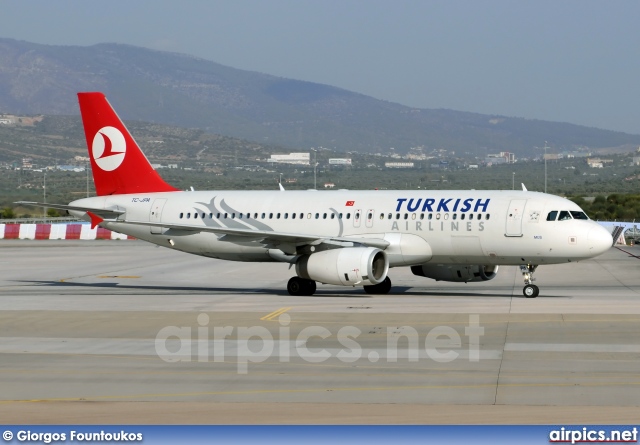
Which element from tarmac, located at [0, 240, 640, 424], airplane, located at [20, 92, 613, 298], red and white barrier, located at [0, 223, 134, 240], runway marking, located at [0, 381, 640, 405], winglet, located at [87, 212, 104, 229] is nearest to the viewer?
tarmac, located at [0, 240, 640, 424]

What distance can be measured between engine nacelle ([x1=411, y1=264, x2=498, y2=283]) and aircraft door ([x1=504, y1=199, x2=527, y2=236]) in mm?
2962

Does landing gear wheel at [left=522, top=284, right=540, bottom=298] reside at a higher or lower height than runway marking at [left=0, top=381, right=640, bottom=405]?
lower

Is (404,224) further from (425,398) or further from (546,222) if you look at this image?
(425,398)

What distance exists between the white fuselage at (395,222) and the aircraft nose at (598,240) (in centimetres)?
3

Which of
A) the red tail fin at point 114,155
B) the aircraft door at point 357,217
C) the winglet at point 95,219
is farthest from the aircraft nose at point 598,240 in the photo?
the winglet at point 95,219

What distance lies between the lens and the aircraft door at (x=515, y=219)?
122ft

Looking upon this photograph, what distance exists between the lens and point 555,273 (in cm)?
5141

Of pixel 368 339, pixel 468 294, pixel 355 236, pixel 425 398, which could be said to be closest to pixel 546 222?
pixel 468 294

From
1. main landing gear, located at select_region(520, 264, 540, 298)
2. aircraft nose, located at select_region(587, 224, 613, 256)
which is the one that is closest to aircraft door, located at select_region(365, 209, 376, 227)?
main landing gear, located at select_region(520, 264, 540, 298)

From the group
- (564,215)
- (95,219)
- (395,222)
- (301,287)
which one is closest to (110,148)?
(95,219)

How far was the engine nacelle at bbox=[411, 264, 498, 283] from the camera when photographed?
131 feet

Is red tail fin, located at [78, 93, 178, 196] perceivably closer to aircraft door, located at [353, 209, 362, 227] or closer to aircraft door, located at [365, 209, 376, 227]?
aircraft door, located at [353, 209, 362, 227]

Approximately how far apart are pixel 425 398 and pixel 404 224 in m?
20.4

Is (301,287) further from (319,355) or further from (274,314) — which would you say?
(319,355)
